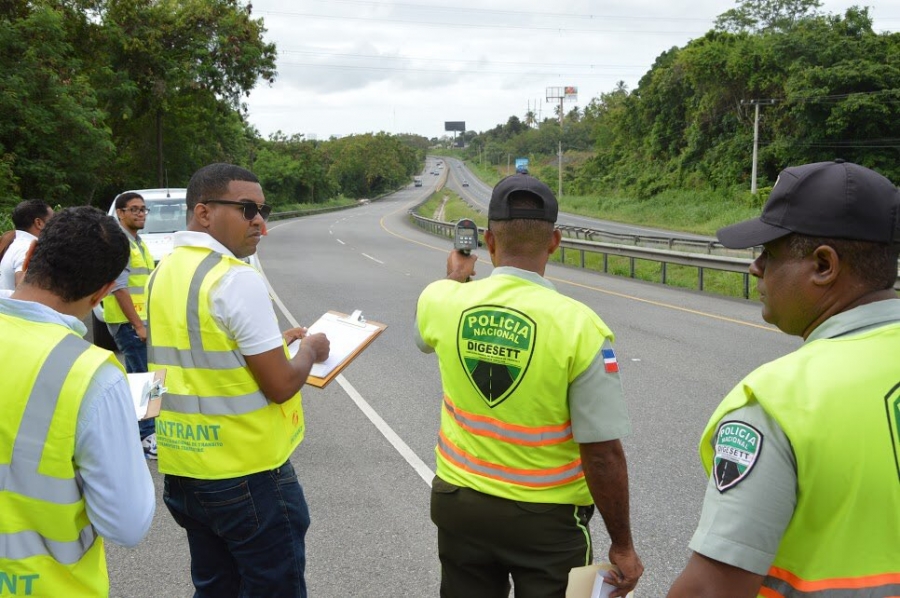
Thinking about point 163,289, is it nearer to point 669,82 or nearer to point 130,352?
point 130,352

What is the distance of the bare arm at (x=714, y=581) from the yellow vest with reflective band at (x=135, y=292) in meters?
5.78

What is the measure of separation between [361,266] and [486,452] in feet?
63.7

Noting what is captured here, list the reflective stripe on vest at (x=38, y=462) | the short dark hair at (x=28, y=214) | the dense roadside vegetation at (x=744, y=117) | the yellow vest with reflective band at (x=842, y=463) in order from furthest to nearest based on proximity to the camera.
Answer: the dense roadside vegetation at (x=744, y=117)
the short dark hair at (x=28, y=214)
the reflective stripe on vest at (x=38, y=462)
the yellow vest with reflective band at (x=842, y=463)

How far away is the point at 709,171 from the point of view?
54.0 m

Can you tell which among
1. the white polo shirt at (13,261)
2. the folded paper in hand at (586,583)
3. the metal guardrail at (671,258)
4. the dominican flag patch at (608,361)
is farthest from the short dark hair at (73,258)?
the metal guardrail at (671,258)

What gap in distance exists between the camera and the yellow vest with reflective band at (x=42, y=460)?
2.00 meters

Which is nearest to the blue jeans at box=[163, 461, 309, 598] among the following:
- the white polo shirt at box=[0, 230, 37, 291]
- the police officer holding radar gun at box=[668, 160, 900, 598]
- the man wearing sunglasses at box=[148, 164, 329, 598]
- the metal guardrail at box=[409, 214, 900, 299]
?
the man wearing sunglasses at box=[148, 164, 329, 598]

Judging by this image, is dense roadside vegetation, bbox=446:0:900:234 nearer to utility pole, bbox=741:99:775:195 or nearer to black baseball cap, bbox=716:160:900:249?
utility pole, bbox=741:99:775:195

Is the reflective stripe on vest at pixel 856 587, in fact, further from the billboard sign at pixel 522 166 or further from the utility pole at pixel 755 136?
the utility pole at pixel 755 136

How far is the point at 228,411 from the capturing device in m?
2.88

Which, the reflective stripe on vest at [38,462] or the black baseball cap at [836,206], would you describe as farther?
the reflective stripe on vest at [38,462]

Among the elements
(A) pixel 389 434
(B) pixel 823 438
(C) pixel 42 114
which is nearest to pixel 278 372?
(B) pixel 823 438

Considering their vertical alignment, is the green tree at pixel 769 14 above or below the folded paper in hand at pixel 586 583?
above

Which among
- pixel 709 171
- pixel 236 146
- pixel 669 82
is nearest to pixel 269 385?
pixel 236 146
